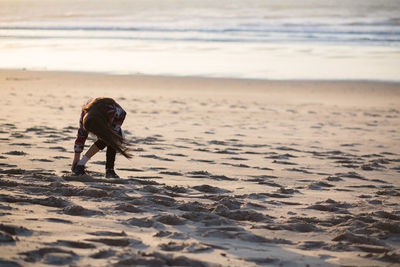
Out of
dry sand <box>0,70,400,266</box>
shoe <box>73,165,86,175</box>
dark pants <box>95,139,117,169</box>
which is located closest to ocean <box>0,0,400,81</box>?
dry sand <box>0,70,400,266</box>

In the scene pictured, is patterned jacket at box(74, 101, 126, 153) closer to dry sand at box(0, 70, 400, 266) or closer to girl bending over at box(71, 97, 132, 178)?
girl bending over at box(71, 97, 132, 178)

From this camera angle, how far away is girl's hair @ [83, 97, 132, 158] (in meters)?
4.94

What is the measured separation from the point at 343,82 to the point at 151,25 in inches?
1103

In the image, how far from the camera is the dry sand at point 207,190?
11.0 ft

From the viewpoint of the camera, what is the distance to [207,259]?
10.5 feet

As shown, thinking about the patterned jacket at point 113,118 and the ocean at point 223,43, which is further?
the ocean at point 223,43

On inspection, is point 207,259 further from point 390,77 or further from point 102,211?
point 390,77

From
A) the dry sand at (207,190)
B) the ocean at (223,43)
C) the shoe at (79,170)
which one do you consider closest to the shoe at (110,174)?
the dry sand at (207,190)

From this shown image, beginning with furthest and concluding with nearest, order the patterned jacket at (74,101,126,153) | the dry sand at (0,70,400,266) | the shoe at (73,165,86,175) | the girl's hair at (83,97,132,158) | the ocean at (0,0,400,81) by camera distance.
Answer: the ocean at (0,0,400,81), the shoe at (73,165,86,175), the patterned jacket at (74,101,126,153), the girl's hair at (83,97,132,158), the dry sand at (0,70,400,266)

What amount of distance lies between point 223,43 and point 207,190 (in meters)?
23.7

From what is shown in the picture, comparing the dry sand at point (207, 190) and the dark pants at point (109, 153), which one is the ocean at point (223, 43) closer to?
the dry sand at point (207, 190)

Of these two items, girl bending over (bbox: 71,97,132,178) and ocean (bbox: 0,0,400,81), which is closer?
girl bending over (bbox: 71,97,132,178)

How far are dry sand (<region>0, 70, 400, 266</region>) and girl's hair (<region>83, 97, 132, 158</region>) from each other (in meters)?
0.42

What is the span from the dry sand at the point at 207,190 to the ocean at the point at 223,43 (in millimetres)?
6877
